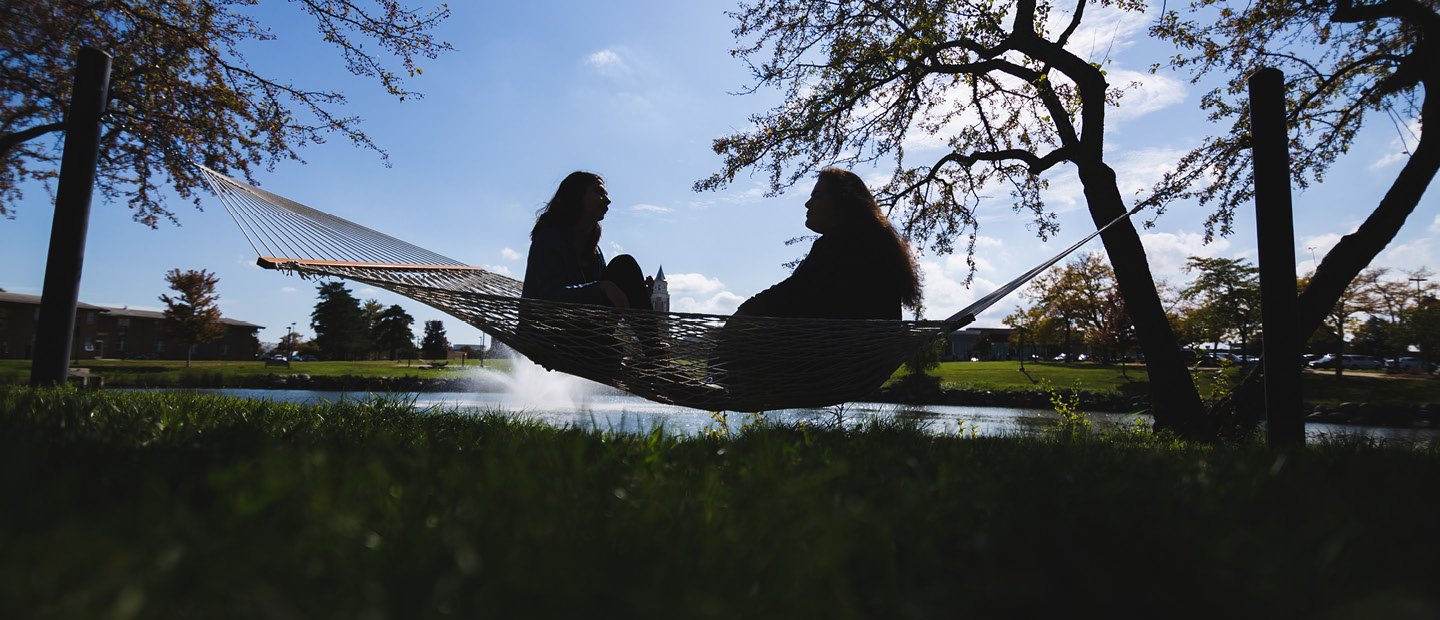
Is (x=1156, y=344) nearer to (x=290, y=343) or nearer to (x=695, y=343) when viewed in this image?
(x=695, y=343)

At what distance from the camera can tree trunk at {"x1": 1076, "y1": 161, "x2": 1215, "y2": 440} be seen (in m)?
4.63

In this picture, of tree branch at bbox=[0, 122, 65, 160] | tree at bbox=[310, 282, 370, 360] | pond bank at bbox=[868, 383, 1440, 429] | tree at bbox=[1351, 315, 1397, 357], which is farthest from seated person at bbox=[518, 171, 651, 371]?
tree at bbox=[310, 282, 370, 360]

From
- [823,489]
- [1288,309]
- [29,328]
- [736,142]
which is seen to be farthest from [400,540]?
[29,328]

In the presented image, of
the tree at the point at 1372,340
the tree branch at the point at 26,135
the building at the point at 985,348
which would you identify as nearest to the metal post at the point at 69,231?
the tree branch at the point at 26,135

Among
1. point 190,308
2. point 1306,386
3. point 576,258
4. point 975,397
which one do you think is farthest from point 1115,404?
point 190,308

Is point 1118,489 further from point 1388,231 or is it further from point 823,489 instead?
point 1388,231

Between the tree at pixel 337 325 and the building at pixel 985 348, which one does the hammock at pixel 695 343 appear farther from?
the building at pixel 985 348

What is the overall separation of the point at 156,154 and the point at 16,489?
803 cm

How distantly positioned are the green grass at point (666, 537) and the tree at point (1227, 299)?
88.2ft

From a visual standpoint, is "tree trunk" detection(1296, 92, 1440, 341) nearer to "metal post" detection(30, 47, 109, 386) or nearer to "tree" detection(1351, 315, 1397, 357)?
"metal post" detection(30, 47, 109, 386)

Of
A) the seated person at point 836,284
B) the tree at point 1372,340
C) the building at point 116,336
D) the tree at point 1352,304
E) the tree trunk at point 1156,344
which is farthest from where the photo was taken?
the building at point 116,336

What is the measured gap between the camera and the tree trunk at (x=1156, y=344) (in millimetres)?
4633

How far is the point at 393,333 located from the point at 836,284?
5065 cm

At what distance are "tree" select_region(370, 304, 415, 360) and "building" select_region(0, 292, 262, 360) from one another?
8061mm
